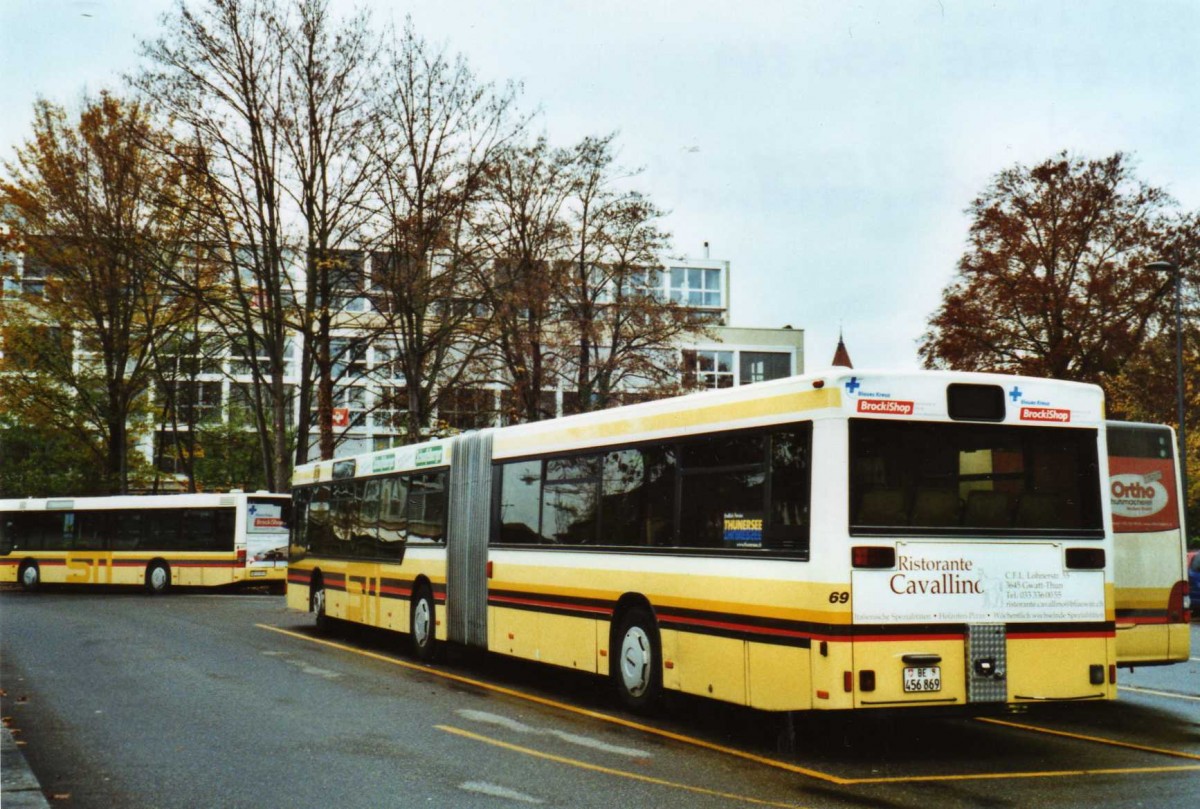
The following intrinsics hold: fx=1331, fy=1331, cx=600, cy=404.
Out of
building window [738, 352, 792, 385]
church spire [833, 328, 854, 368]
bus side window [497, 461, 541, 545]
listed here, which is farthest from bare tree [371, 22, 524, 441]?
building window [738, 352, 792, 385]

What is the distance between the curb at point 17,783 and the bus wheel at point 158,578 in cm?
2882

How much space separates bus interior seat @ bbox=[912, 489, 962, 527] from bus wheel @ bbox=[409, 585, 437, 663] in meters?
8.44

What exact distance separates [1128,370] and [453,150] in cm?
2300

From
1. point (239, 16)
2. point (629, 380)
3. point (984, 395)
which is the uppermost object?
point (239, 16)

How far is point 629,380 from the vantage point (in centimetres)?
4238

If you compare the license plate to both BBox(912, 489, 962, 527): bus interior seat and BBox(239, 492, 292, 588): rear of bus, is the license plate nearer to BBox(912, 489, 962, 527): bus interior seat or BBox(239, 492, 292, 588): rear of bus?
BBox(912, 489, 962, 527): bus interior seat

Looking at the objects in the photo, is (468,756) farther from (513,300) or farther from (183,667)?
(513,300)

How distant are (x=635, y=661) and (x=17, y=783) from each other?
538 centimetres

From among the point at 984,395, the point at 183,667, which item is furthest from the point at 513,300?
the point at 984,395

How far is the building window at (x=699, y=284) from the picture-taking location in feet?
312

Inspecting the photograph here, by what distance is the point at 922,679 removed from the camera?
30.0 feet

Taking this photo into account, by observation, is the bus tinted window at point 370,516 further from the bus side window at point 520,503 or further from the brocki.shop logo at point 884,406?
the brocki.shop logo at point 884,406

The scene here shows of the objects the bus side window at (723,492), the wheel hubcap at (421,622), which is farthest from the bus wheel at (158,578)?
the bus side window at (723,492)

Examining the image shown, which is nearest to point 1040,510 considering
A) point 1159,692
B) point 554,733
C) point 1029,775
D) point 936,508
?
point 936,508
